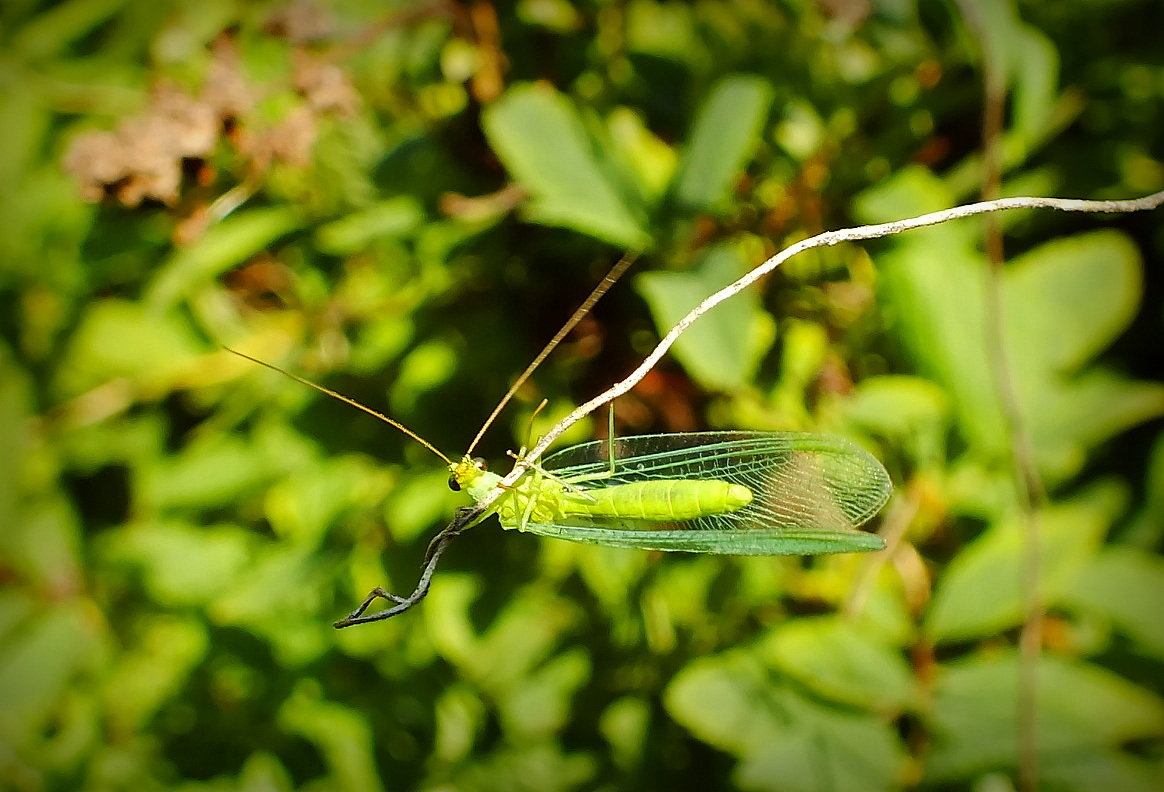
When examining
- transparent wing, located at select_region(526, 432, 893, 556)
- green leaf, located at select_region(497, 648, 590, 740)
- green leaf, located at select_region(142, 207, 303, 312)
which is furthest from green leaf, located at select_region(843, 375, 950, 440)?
green leaf, located at select_region(142, 207, 303, 312)

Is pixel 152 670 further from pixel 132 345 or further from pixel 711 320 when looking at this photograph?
pixel 711 320

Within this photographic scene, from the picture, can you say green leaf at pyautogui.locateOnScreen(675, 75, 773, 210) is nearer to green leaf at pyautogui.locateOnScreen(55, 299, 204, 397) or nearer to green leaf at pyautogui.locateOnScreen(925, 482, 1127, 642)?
green leaf at pyautogui.locateOnScreen(925, 482, 1127, 642)

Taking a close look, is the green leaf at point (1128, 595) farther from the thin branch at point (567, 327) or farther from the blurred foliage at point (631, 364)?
the thin branch at point (567, 327)

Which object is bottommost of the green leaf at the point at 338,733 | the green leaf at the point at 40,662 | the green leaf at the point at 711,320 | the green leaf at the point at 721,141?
the green leaf at the point at 40,662

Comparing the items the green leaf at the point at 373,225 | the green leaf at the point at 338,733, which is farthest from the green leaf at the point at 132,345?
the green leaf at the point at 338,733

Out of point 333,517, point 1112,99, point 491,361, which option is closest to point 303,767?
point 333,517

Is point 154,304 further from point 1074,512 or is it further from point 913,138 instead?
point 1074,512
